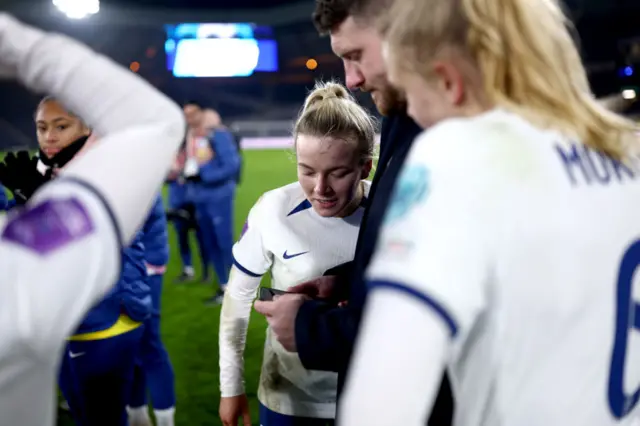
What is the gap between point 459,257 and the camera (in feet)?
2.04

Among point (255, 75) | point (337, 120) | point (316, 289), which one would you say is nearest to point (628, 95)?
point (337, 120)

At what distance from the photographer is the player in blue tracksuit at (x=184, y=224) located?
209 inches

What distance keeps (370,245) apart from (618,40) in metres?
28.8

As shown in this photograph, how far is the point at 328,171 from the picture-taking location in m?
1.63

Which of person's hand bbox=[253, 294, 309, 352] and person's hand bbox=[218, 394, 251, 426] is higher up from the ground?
person's hand bbox=[253, 294, 309, 352]

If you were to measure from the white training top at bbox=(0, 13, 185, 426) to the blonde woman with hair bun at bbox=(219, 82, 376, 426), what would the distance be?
2.83ft

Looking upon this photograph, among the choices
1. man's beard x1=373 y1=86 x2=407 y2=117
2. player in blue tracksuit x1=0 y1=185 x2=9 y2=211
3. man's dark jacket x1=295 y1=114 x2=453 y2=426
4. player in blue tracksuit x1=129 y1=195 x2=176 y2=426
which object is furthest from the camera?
player in blue tracksuit x1=129 y1=195 x2=176 y2=426

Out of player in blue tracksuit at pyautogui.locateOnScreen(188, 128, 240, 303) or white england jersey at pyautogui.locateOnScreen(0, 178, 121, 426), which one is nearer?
white england jersey at pyautogui.locateOnScreen(0, 178, 121, 426)

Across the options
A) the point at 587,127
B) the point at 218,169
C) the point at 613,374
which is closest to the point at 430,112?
the point at 587,127

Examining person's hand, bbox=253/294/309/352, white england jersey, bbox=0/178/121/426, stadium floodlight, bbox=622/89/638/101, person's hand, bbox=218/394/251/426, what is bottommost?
person's hand, bbox=218/394/251/426

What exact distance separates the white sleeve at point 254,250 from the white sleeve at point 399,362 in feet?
3.61

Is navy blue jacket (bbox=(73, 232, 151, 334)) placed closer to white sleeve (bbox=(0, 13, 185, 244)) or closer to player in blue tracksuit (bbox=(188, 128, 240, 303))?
white sleeve (bbox=(0, 13, 185, 244))

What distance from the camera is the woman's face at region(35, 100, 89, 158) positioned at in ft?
6.56

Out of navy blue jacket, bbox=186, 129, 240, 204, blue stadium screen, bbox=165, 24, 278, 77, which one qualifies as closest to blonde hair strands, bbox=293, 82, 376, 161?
navy blue jacket, bbox=186, 129, 240, 204
